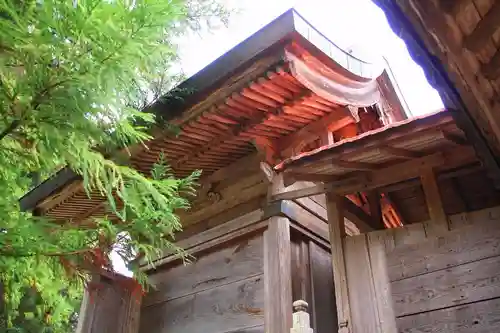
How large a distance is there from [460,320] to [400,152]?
149 cm

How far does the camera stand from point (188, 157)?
600 cm

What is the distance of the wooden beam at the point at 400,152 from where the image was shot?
4293 mm

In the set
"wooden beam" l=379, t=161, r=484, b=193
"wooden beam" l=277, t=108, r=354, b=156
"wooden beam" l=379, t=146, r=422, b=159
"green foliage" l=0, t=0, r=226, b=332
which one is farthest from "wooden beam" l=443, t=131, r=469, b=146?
"green foliage" l=0, t=0, r=226, b=332

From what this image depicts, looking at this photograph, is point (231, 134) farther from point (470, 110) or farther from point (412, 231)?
point (470, 110)

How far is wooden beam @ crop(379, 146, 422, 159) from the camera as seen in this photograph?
4.29 meters

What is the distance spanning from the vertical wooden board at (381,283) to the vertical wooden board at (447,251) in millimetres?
65

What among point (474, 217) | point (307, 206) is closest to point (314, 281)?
point (307, 206)

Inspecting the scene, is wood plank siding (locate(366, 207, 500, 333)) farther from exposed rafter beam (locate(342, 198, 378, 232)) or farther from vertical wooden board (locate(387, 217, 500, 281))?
exposed rafter beam (locate(342, 198, 378, 232))

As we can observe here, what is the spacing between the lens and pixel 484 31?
2490mm

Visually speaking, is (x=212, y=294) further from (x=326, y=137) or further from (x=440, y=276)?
(x=440, y=276)

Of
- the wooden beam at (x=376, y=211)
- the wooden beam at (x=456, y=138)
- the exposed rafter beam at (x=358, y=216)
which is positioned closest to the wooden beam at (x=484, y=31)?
the wooden beam at (x=456, y=138)

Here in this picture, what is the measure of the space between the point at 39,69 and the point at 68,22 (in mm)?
404

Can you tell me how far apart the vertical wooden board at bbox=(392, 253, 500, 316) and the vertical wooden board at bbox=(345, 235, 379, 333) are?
8.7 inches

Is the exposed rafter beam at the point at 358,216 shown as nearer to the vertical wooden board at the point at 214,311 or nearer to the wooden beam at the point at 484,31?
the vertical wooden board at the point at 214,311
